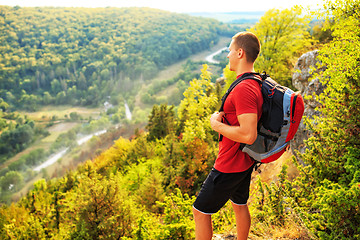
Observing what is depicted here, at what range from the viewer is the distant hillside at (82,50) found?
136250mm

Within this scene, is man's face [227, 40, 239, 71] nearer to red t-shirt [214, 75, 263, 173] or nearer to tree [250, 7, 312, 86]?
red t-shirt [214, 75, 263, 173]

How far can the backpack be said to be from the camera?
6.96 ft

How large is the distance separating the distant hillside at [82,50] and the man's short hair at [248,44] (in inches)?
5191

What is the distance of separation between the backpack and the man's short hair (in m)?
0.20

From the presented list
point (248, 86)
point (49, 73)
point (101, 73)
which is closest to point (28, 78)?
point (49, 73)

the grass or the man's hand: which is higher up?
the man's hand

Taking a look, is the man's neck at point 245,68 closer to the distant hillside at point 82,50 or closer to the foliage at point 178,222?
the foliage at point 178,222

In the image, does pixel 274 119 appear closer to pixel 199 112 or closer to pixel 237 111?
pixel 237 111

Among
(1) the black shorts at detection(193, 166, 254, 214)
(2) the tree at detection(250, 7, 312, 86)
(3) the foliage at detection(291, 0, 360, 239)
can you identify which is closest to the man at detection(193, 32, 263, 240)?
(1) the black shorts at detection(193, 166, 254, 214)

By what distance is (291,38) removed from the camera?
1759 cm

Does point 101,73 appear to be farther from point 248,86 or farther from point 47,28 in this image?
point 248,86

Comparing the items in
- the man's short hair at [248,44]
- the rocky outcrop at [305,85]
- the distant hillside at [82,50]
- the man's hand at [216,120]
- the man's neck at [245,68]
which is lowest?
the distant hillside at [82,50]

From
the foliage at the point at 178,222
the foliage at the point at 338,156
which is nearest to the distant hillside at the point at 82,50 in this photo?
the foliage at the point at 178,222

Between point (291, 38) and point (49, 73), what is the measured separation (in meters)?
158
